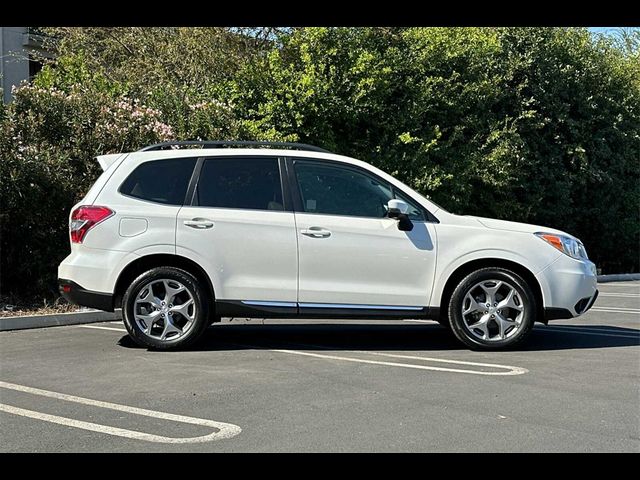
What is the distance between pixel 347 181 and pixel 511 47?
1083cm

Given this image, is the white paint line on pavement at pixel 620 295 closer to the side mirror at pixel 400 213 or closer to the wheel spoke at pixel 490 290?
the wheel spoke at pixel 490 290

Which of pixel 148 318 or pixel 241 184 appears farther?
pixel 241 184

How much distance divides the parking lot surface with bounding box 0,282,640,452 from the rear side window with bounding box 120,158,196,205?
1443 millimetres

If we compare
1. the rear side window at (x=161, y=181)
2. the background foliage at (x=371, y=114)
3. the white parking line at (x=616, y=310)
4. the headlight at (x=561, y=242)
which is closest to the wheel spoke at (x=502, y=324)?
the headlight at (x=561, y=242)

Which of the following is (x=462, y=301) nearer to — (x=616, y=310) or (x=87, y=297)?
(x=87, y=297)

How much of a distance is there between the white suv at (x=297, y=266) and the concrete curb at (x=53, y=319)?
1575 millimetres

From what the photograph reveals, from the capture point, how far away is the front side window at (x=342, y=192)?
7715mm

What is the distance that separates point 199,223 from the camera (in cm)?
757

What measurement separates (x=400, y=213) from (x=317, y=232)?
30.8 inches

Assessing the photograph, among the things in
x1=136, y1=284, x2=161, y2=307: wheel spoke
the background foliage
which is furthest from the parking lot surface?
the background foliage

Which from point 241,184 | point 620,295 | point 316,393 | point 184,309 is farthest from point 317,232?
point 620,295

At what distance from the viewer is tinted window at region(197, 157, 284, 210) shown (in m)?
7.71

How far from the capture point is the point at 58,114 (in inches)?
433

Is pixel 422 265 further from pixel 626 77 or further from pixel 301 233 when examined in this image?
pixel 626 77
